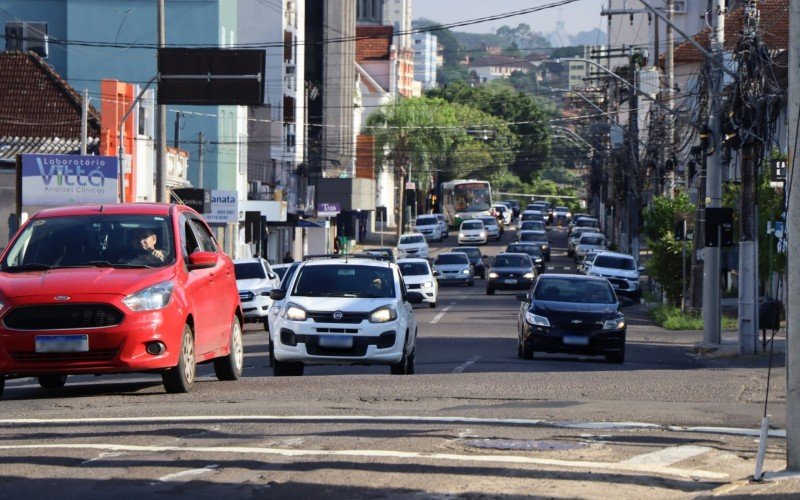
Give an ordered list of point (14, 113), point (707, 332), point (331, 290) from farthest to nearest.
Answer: point (14, 113), point (707, 332), point (331, 290)

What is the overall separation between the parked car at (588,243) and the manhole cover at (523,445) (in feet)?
197

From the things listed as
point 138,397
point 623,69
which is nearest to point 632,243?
point 623,69

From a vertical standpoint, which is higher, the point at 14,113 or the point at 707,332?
the point at 14,113

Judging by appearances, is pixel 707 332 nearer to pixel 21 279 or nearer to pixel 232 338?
pixel 232 338

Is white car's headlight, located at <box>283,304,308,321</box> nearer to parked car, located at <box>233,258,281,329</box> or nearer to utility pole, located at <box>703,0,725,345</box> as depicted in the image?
utility pole, located at <box>703,0,725,345</box>

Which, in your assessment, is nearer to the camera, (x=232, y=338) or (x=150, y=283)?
(x=150, y=283)

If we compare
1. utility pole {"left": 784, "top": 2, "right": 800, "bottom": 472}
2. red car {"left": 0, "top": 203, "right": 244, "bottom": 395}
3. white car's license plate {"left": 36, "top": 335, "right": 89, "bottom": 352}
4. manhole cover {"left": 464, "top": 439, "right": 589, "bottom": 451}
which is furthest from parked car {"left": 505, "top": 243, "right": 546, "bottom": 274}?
utility pole {"left": 784, "top": 2, "right": 800, "bottom": 472}

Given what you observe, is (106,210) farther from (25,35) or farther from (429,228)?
(429,228)

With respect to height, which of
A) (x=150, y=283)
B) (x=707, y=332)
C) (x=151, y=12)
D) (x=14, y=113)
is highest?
(x=151, y=12)

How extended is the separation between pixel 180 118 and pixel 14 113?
13791mm

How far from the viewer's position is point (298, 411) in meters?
13.1

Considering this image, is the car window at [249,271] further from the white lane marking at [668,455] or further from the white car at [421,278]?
the white lane marking at [668,455]

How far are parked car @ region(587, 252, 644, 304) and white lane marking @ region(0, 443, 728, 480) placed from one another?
126 feet

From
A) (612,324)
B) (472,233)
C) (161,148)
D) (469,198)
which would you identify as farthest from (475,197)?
(612,324)
